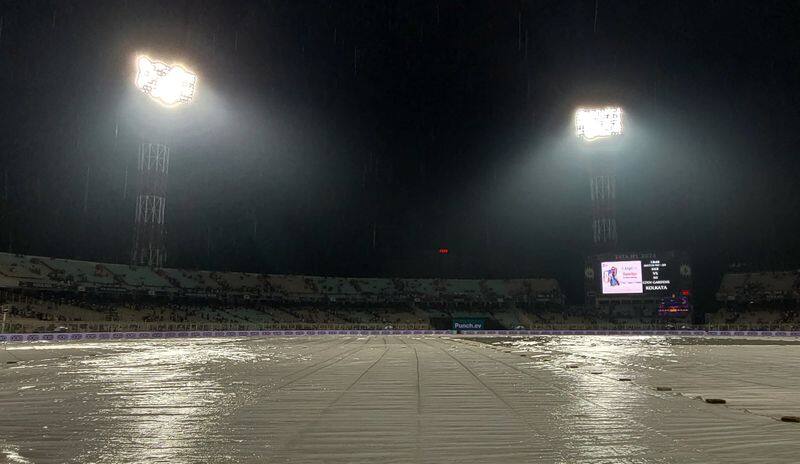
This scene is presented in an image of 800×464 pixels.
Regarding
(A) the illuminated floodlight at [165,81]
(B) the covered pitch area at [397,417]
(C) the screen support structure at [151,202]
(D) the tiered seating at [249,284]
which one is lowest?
(B) the covered pitch area at [397,417]

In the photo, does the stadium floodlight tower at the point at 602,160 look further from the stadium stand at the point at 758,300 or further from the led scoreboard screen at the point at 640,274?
the stadium stand at the point at 758,300

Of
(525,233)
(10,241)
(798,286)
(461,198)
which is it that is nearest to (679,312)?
(798,286)

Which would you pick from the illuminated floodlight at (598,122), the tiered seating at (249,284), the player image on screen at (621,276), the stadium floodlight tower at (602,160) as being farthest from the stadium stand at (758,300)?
the illuminated floodlight at (598,122)

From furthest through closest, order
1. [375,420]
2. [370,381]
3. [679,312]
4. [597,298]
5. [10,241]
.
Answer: [597,298] < [679,312] < [10,241] < [370,381] < [375,420]

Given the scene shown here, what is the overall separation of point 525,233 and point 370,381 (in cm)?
7984

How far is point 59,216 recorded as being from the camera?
63188 mm

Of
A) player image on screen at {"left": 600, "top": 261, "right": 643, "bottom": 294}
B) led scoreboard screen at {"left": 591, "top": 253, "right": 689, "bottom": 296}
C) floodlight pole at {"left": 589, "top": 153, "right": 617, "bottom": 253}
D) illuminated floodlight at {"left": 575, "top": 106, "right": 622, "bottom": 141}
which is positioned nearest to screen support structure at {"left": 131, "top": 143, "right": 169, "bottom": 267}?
illuminated floodlight at {"left": 575, "top": 106, "right": 622, "bottom": 141}

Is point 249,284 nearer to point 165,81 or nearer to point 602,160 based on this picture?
point 165,81

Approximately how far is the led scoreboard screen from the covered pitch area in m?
55.3

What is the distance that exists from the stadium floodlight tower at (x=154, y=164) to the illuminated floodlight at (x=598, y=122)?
46892 millimetres

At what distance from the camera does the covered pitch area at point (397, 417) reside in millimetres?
6461

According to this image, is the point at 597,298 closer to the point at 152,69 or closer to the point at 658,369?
the point at 658,369

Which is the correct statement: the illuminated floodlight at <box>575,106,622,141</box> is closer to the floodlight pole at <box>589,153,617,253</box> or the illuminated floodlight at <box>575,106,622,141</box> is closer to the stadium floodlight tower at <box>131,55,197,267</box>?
the floodlight pole at <box>589,153,617,253</box>

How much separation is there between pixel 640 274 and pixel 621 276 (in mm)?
2378
